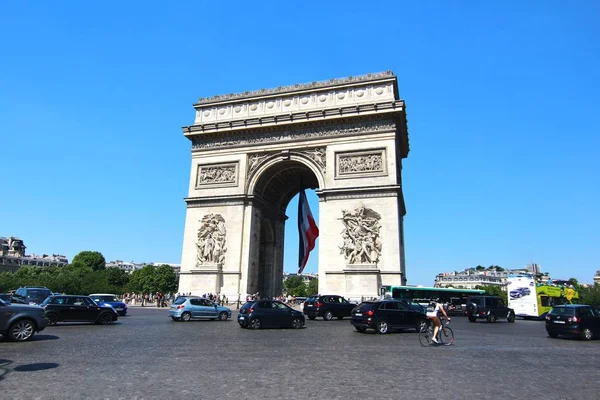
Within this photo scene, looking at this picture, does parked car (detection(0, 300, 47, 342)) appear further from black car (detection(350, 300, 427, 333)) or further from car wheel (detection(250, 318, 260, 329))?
black car (detection(350, 300, 427, 333))

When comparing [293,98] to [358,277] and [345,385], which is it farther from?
[345,385]

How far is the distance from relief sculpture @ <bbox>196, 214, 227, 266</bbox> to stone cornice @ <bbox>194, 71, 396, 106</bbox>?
10157 millimetres

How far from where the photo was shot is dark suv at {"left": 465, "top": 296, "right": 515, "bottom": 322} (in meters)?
23.9

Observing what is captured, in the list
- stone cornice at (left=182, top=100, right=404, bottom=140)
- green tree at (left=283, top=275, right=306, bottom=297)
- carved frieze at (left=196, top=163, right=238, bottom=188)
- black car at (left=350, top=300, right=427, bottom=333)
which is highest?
stone cornice at (left=182, top=100, right=404, bottom=140)

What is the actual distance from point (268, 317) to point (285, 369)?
9310 millimetres

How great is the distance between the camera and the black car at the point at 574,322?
47.2ft

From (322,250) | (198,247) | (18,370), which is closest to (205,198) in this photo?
(198,247)

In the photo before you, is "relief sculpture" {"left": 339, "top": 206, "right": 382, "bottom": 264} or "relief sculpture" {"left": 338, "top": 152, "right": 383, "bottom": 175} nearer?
"relief sculpture" {"left": 339, "top": 206, "right": 382, "bottom": 264}

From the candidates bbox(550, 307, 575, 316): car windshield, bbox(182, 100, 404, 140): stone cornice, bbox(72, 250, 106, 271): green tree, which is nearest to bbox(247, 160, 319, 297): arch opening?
bbox(182, 100, 404, 140): stone cornice

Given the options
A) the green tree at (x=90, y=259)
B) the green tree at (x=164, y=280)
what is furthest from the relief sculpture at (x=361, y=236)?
the green tree at (x=90, y=259)

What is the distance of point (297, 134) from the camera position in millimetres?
31438

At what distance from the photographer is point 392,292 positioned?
25.7 metres

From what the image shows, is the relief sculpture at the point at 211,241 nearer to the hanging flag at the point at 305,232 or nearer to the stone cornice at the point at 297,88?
the hanging flag at the point at 305,232

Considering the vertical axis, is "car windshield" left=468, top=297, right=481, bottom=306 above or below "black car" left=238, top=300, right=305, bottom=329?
above
